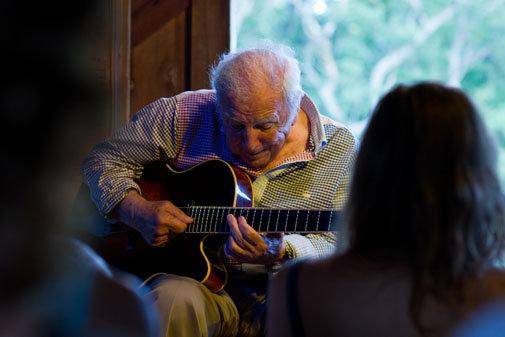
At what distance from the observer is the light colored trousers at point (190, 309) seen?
7.18ft

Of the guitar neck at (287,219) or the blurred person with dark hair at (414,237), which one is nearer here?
the blurred person with dark hair at (414,237)

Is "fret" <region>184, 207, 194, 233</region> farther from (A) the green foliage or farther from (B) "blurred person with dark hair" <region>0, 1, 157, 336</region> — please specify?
(A) the green foliage

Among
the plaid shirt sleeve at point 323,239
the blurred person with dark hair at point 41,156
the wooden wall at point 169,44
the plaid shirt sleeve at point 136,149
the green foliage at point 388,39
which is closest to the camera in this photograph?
the blurred person with dark hair at point 41,156

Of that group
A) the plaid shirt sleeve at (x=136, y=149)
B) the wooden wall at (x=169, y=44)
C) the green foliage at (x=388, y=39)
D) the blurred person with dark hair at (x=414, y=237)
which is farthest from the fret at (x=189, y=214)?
the green foliage at (x=388, y=39)

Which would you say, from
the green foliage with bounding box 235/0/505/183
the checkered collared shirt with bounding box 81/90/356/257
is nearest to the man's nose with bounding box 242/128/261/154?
the checkered collared shirt with bounding box 81/90/356/257

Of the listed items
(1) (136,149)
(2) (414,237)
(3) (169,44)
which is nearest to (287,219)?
(1) (136,149)

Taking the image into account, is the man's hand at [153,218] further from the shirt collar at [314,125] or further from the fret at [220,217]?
the shirt collar at [314,125]

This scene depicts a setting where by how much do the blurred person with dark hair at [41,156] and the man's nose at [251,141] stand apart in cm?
163

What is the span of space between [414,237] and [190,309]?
1081mm

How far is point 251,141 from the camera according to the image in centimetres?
242

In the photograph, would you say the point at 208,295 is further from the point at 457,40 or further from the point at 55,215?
the point at 457,40

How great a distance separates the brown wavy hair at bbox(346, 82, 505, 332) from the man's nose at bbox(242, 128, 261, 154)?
3.72 ft

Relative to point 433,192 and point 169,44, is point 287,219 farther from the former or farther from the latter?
point 169,44

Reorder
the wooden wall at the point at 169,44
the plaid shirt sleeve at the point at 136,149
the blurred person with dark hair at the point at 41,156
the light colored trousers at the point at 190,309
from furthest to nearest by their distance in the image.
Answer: the wooden wall at the point at 169,44 → the plaid shirt sleeve at the point at 136,149 → the light colored trousers at the point at 190,309 → the blurred person with dark hair at the point at 41,156
